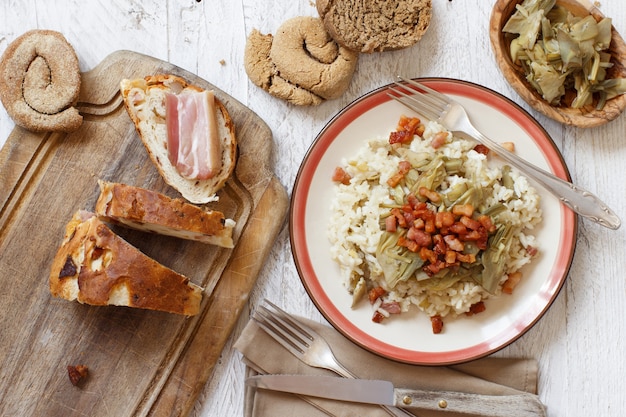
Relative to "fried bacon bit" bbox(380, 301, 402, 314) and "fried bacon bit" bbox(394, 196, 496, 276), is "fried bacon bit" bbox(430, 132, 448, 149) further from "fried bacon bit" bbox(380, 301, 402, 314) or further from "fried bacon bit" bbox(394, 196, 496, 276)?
"fried bacon bit" bbox(380, 301, 402, 314)

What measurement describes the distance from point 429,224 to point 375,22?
129 centimetres

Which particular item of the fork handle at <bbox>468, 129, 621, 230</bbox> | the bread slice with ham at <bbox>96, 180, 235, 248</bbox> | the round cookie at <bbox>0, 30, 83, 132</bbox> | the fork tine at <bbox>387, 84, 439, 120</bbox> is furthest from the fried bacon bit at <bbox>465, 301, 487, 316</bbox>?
the round cookie at <bbox>0, 30, 83, 132</bbox>

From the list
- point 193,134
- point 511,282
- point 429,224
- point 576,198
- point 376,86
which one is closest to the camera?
point 429,224

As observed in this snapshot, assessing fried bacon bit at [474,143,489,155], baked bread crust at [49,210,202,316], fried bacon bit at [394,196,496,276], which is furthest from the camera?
fried bacon bit at [474,143,489,155]

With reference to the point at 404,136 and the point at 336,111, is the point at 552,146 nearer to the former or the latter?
the point at 404,136

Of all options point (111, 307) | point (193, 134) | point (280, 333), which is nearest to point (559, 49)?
point (193, 134)

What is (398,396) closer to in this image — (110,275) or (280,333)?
(280,333)

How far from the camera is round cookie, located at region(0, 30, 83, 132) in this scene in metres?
3.78

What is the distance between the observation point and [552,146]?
3.62m

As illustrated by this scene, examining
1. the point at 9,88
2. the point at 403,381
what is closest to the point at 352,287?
the point at 403,381

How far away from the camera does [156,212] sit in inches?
141

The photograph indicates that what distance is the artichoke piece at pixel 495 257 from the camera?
11.4 feet

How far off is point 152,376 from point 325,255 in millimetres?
1276

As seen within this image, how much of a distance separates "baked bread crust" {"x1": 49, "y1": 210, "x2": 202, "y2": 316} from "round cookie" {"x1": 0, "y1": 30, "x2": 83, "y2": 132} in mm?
685
